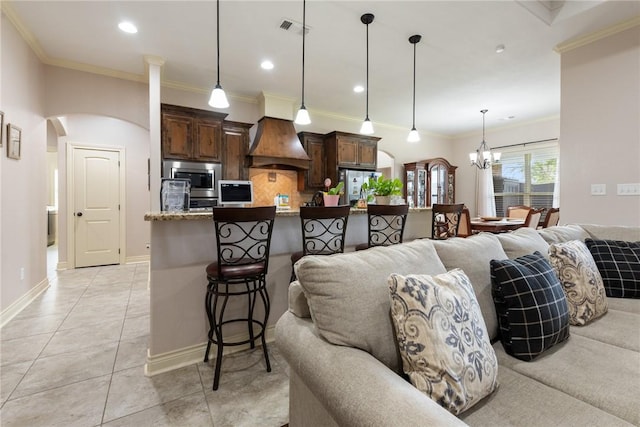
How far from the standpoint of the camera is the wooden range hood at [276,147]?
4.63 metres

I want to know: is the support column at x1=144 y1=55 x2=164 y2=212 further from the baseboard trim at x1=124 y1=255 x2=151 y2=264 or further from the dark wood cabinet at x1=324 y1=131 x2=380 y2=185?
the dark wood cabinet at x1=324 y1=131 x2=380 y2=185

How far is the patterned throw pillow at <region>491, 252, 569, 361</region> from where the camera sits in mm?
1242

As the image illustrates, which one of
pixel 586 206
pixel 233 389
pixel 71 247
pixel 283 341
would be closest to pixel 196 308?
pixel 233 389

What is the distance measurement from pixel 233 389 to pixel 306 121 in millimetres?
2482

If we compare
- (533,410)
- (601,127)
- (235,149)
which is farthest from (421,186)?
(533,410)

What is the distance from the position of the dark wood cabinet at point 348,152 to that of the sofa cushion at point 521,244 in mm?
3785

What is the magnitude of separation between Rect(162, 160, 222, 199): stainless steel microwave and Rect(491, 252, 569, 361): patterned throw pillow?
3.92m

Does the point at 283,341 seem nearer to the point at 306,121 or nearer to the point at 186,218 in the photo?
the point at 186,218

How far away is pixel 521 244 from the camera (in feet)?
5.61

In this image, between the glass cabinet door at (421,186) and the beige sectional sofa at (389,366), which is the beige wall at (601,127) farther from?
the glass cabinet door at (421,186)

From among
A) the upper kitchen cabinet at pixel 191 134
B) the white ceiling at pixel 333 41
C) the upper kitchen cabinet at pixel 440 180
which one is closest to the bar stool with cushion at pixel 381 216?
the white ceiling at pixel 333 41

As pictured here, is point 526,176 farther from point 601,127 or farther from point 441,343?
point 441,343

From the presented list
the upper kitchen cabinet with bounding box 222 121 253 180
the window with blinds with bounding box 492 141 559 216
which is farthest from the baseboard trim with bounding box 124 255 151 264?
the window with blinds with bounding box 492 141 559 216

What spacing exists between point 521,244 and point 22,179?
474cm
